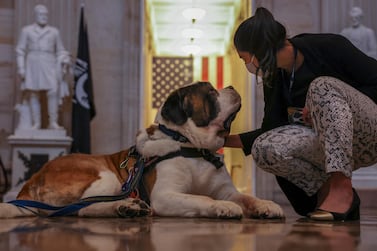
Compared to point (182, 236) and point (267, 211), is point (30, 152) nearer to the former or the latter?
point (267, 211)

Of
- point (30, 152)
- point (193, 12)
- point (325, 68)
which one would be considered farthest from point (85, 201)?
point (193, 12)

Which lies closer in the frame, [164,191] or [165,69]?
[164,191]

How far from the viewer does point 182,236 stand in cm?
151

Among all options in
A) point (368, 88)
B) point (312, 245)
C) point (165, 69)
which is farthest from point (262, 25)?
point (165, 69)

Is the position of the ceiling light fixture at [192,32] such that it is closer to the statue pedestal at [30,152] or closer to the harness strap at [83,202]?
the statue pedestal at [30,152]

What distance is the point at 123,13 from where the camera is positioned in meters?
6.19

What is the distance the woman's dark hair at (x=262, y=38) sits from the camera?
215 cm

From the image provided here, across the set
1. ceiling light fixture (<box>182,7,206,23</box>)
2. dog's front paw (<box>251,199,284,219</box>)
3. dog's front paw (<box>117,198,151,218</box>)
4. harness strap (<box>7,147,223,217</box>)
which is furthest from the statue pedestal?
ceiling light fixture (<box>182,7,206,23</box>)

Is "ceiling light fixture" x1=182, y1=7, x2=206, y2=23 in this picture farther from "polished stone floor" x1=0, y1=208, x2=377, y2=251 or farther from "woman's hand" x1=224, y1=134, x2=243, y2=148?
"polished stone floor" x1=0, y1=208, x2=377, y2=251

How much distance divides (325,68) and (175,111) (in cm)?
66

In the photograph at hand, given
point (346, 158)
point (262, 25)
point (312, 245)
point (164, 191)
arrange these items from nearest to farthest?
point (312, 245) < point (346, 158) < point (262, 25) < point (164, 191)

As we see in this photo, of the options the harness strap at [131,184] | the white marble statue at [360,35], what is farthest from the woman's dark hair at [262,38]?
the white marble statue at [360,35]

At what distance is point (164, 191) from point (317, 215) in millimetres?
629

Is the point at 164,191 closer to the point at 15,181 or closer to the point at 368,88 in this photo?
the point at 368,88
